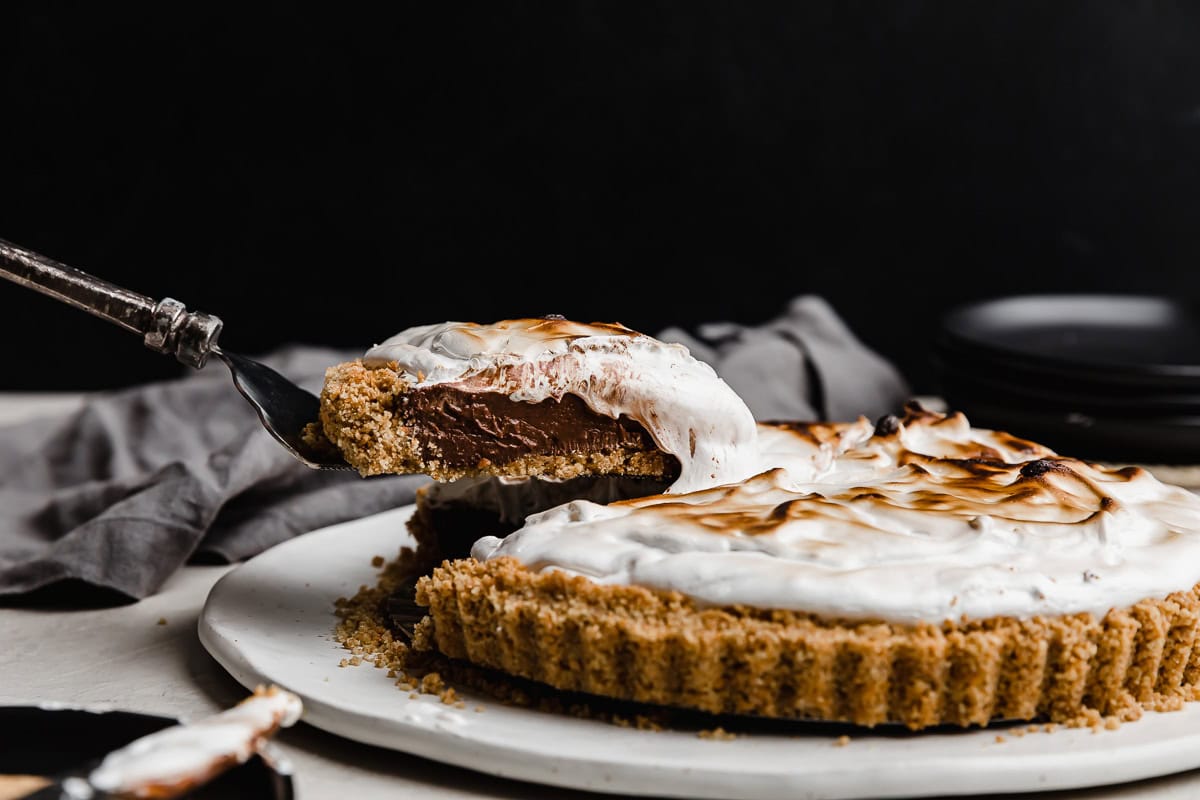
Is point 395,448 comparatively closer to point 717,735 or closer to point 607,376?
point 607,376

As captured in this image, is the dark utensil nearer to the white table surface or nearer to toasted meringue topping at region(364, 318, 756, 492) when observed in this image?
toasted meringue topping at region(364, 318, 756, 492)

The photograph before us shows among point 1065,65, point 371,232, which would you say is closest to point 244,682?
point 371,232

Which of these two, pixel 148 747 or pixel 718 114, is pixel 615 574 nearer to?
pixel 148 747

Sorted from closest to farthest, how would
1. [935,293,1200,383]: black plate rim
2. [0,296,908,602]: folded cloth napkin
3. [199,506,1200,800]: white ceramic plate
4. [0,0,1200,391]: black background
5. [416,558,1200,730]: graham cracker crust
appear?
[199,506,1200,800]: white ceramic plate
[416,558,1200,730]: graham cracker crust
[0,296,908,602]: folded cloth napkin
[935,293,1200,383]: black plate rim
[0,0,1200,391]: black background

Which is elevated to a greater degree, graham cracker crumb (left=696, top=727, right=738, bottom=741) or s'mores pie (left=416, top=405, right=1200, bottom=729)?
s'mores pie (left=416, top=405, right=1200, bottom=729)

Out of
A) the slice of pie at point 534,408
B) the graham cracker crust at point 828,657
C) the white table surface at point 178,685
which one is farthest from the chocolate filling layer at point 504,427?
the white table surface at point 178,685

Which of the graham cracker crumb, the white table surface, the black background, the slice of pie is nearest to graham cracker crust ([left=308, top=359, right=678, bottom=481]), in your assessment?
the slice of pie
